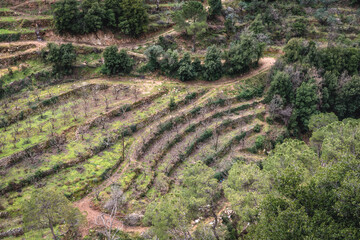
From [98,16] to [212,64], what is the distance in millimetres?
24655

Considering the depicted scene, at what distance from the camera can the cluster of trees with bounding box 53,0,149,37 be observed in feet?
187

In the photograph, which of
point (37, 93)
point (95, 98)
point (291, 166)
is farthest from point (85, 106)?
point (291, 166)

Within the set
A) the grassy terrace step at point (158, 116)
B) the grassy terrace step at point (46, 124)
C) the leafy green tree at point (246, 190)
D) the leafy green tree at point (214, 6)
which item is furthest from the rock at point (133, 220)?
the leafy green tree at point (214, 6)

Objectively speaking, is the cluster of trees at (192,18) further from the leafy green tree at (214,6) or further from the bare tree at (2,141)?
the bare tree at (2,141)

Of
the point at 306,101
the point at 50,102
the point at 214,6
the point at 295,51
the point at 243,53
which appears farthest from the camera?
the point at 214,6

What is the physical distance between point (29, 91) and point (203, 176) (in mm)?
38273

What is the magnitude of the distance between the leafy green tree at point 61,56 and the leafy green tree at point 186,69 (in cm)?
1983

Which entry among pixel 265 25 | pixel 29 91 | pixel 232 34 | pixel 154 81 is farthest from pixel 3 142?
pixel 265 25

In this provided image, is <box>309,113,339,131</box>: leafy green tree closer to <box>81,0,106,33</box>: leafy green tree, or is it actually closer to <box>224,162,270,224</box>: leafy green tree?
<box>224,162,270,224</box>: leafy green tree

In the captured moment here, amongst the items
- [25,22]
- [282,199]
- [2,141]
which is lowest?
[2,141]

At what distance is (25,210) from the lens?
26.8 meters

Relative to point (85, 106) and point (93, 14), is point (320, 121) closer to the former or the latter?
point (85, 106)

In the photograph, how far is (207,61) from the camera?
5694cm

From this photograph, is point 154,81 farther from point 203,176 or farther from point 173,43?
point 203,176
